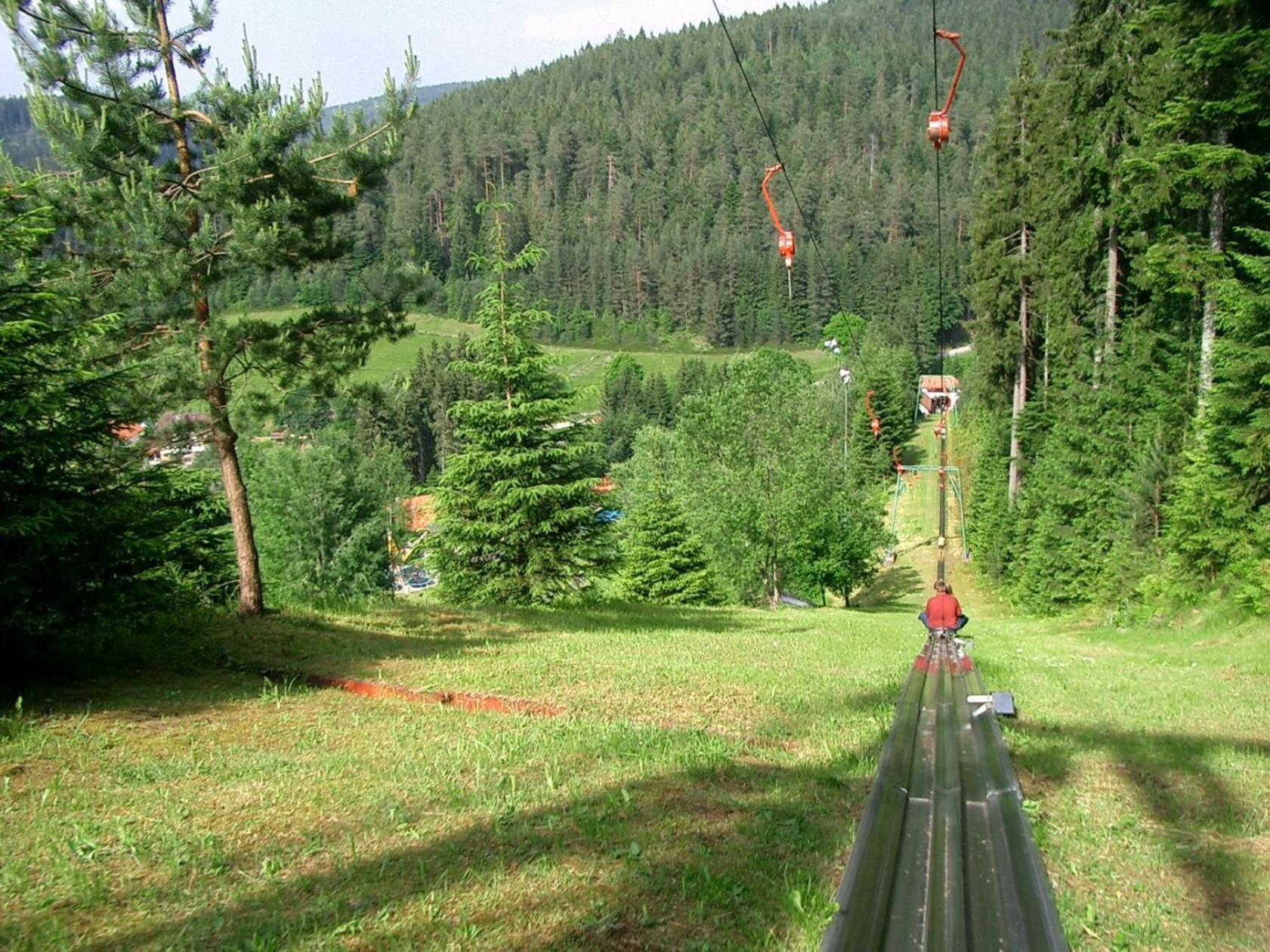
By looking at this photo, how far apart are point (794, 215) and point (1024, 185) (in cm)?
15699

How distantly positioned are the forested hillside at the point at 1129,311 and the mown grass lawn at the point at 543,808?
7.76 metres

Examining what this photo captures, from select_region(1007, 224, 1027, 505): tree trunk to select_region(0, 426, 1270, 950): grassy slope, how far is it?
87.3ft

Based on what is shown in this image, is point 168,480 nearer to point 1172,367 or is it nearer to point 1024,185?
point 1172,367

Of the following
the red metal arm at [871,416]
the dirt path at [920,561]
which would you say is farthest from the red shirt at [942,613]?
the red metal arm at [871,416]

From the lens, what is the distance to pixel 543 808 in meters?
5.39

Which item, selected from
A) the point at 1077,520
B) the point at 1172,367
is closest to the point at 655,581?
the point at 1077,520

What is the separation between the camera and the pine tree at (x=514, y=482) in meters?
20.7

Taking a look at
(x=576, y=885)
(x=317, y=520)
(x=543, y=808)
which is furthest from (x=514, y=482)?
(x=317, y=520)

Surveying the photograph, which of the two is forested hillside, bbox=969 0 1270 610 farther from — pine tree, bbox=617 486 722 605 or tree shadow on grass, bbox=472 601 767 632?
pine tree, bbox=617 486 722 605

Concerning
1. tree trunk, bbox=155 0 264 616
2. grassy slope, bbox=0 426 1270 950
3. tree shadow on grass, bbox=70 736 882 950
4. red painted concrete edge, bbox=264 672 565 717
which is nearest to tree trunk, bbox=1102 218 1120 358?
grassy slope, bbox=0 426 1270 950

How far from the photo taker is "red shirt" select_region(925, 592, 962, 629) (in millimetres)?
12320

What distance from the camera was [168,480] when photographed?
9.99 meters

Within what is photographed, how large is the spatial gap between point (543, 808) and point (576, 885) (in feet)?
3.80

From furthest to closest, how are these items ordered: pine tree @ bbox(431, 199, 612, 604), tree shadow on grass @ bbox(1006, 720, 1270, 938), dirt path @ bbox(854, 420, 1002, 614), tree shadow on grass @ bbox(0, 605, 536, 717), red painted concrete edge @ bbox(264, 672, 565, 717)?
dirt path @ bbox(854, 420, 1002, 614)
pine tree @ bbox(431, 199, 612, 604)
red painted concrete edge @ bbox(264, 672, 565, 717)
tree shadow on grass @ bbox(0, 605, 536, 717)
tree shadow on grass @ bbox(1006, 720, 1270, 938)
